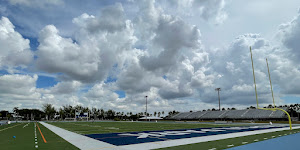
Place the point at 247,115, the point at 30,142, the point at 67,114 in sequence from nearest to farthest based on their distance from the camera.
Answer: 1. the point at 30,142
2. the point at 247,115
3. the point at 67,114

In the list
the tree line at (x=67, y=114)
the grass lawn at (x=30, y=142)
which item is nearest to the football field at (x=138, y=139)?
the grass lawn at (x=30, y=142)

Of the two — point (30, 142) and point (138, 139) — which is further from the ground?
point (30, 142)

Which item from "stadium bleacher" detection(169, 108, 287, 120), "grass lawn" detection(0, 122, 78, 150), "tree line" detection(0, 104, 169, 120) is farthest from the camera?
"tree line" detection(0, 104, 169, 120)

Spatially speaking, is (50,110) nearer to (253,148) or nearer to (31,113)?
(31,113)

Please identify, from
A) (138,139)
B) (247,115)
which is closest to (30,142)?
(138,139)

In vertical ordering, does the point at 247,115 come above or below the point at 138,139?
below

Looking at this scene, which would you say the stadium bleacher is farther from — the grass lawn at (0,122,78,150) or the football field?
the grass lawn at (0,122,78,150)

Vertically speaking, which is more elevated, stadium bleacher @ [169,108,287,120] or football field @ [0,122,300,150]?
football field @ [0,122,300,150]

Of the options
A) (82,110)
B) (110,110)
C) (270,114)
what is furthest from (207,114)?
(82,110)

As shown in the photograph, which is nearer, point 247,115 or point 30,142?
point 30,142

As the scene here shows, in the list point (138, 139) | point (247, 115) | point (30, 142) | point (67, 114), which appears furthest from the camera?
point (67, 114)

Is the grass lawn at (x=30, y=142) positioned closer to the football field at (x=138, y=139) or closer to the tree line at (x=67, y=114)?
the football field at (x=138, y=139)

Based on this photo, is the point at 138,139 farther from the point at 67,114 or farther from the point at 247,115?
the point at 67,114

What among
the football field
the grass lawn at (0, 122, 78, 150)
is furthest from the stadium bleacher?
the grass lawn at (0, 122, 78, 150)
